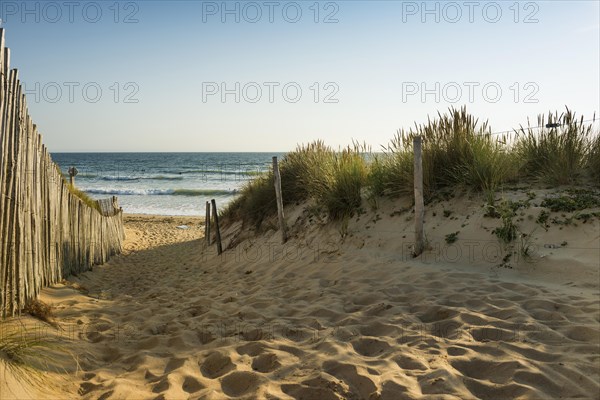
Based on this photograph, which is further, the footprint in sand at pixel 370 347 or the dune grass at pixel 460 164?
the dune grass at pixel 460 164

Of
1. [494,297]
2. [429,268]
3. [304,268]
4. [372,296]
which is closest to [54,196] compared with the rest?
[304,268]

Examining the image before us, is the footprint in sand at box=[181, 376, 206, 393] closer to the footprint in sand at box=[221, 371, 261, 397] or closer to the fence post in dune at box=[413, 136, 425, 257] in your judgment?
the footprint in sand at box=[221, 371, 261, 397]

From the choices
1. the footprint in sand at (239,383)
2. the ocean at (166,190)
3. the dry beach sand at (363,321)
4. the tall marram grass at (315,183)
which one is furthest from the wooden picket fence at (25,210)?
the ocean at (166,190)

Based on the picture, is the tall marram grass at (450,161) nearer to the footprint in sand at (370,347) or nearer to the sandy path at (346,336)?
the sandy path at (346,336)

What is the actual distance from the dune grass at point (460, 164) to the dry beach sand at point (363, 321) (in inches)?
20.2

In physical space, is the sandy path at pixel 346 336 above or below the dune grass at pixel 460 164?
below

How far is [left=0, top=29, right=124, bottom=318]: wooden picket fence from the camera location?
12.9ft

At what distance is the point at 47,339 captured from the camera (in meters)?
3.75

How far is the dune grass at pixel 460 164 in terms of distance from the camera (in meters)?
7.12

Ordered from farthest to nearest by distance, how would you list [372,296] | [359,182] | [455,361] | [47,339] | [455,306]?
[359,182]
[372,296]
[455,306]
[47,339]
[455,361]

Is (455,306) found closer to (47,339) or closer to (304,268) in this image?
(304,268)

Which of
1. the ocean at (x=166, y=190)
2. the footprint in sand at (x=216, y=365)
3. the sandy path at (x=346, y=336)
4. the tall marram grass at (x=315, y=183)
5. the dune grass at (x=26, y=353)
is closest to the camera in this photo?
the dune grass at (x=26, y=353)

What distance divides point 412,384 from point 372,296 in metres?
1.98

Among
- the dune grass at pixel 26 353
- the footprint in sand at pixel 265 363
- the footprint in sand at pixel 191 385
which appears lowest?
the footprint in sand at pixel 191 385
